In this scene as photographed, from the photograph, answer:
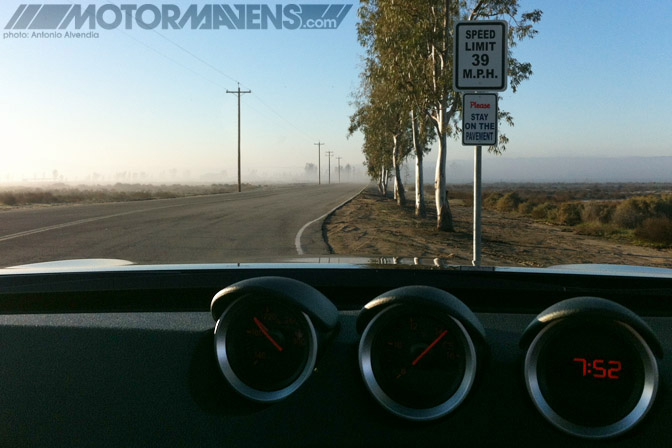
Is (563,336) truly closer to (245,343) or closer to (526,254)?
(245,343)

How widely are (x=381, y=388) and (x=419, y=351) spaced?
0.19 metres

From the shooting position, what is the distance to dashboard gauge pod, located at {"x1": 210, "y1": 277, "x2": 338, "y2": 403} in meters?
2.16

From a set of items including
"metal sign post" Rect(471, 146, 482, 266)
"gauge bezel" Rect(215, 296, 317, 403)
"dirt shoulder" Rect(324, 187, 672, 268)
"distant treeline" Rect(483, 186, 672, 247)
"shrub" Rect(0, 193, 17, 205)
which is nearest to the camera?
"gauge bezel" Rect(215, 296, 317, 403)

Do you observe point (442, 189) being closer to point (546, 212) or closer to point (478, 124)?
point (478, 124)

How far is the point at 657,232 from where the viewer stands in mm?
20109

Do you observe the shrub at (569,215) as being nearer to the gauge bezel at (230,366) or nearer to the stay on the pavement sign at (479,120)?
the stay on the pavement sign at (479,120)

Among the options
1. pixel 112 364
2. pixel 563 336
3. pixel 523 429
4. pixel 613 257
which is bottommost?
pixel 613 257

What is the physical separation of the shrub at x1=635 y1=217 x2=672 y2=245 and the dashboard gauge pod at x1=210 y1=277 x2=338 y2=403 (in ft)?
66.0

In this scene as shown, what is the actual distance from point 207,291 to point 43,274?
0.76 m

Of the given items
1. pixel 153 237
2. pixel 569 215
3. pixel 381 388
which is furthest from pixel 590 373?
pixel 569 215

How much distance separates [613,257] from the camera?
15195 mm

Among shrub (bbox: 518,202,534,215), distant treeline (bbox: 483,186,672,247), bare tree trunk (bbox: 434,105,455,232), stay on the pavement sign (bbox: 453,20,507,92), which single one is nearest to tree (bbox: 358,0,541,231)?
bare tree trunk (bbox: 434,105,455,232)

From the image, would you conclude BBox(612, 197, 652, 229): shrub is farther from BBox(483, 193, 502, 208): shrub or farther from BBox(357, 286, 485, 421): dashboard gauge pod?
BBox(357, 286, 485, 421): dashboard gauge pod

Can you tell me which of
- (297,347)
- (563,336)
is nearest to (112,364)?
(297,347)
